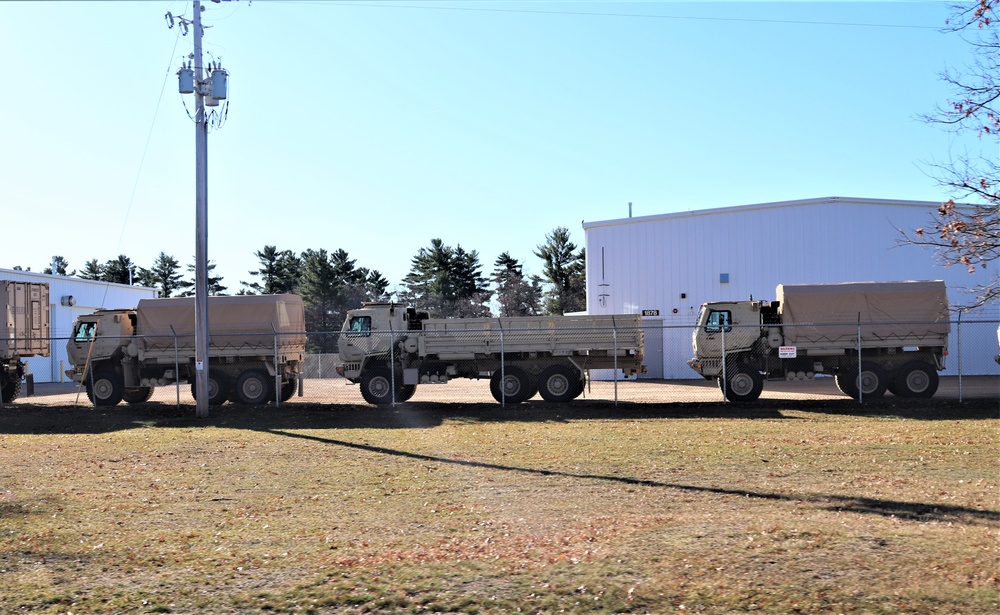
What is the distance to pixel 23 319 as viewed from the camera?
2880 centimetres

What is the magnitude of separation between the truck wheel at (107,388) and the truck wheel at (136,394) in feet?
0.76

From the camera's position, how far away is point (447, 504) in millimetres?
10164

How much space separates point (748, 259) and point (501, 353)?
49.2ft

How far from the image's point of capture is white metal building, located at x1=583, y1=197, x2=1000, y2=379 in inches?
1264

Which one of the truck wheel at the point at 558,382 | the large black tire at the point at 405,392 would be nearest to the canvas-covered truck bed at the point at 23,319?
the large black tire at the point at 405,392

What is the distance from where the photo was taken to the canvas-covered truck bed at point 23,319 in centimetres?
2753

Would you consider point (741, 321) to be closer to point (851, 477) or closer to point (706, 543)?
point (851, 477)

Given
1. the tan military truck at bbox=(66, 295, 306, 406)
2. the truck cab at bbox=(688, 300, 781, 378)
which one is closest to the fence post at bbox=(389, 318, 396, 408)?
the tan military truck at bbox=(66, 295, 306, 406)

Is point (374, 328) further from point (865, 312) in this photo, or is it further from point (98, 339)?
point (865, 312)

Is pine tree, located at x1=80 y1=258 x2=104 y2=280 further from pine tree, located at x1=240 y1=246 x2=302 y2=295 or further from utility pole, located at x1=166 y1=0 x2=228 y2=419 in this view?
utility pole, located at x1=166 y1=0 x2=228 y2=419

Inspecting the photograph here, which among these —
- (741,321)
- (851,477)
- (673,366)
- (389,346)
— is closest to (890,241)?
(673,366)

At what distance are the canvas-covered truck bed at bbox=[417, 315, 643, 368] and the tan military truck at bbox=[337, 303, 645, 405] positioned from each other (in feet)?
0.09

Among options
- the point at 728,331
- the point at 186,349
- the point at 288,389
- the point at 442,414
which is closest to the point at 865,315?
the point at 728,331

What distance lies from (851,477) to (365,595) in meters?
7.73
